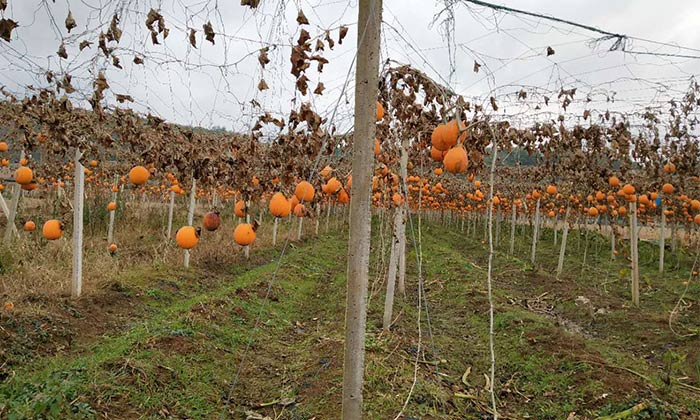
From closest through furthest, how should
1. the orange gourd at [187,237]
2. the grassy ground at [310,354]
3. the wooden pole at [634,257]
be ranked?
the grassy ground at [310,354] → the orange gourd at [187,237] → the wooden pole at [634,257]

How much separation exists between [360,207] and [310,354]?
4.29 metres

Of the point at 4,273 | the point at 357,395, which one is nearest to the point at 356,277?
the point at 357,395

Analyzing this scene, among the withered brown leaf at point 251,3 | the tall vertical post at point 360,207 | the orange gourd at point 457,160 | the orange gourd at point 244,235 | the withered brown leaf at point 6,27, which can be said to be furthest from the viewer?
the orange gourd at point 244,235

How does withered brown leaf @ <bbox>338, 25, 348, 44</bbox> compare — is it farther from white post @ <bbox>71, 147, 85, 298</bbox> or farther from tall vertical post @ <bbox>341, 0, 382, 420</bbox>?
white post @ <bbox>71, 147, 85, 298</bbox>

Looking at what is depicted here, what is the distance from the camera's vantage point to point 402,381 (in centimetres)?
484

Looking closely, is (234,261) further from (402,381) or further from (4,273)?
(402,381)

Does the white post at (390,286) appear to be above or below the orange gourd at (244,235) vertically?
below

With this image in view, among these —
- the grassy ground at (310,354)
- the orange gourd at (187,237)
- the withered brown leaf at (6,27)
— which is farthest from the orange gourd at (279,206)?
the withered brown leaf at (6,27)

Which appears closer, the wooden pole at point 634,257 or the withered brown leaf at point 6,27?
the withered brown leaf at point 6,27

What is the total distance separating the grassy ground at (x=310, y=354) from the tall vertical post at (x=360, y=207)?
395 mm

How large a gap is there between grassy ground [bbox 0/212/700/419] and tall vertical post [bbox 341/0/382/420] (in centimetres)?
39

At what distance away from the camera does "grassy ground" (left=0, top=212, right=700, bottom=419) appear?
4266 millimetres

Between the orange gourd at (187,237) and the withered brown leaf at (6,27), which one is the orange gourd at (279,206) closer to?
the orange gourd at (187,237)

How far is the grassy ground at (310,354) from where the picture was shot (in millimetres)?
4266
